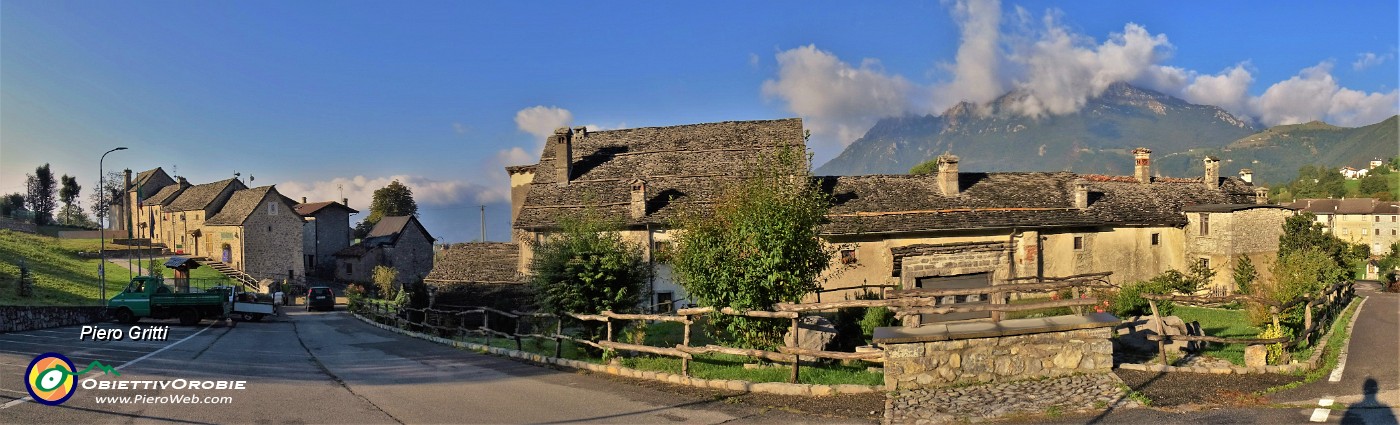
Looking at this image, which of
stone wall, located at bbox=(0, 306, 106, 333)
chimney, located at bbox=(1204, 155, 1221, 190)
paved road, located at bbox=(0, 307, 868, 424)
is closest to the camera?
paved road, located at bbox=(0, 307, 868, 424)

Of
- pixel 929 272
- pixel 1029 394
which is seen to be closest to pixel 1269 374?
pixel 1029 394

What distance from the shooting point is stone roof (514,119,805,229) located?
98.9 feet

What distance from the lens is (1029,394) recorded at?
9.58 m

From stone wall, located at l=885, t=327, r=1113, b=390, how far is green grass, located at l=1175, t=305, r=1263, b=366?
3.25m

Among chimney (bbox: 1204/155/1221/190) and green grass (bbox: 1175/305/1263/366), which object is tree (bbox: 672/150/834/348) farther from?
chimney (bbox: 1204/155/1221/190)

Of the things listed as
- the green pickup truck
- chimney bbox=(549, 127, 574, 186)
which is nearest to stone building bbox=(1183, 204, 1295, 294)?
chimney bbox=(549, 127, 574, 186)

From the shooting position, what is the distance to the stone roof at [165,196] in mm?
65375

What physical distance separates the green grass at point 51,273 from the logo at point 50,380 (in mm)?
17123

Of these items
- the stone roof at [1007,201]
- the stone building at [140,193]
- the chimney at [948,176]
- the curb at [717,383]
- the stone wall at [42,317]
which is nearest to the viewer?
the curb at [717,383]

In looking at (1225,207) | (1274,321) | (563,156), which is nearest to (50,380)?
(1274,321)

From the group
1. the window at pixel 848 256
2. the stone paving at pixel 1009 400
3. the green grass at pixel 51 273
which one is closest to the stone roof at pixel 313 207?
the green grass at pixel 51 273

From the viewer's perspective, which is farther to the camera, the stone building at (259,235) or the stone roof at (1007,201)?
the stone building at (259,235)

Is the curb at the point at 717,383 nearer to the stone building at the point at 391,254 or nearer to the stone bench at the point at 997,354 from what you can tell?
the stone bench at the point at 997,354

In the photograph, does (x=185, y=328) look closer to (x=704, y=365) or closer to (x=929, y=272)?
(x=704, y=365)
